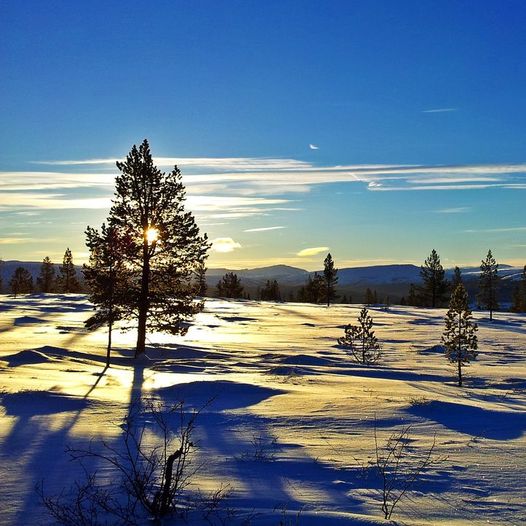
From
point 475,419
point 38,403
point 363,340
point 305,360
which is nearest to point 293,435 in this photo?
point 475,419

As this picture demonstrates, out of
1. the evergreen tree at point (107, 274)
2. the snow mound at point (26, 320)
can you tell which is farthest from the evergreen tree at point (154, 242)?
the snow mound at point (26, 320)

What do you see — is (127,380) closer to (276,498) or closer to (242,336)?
(276,498)

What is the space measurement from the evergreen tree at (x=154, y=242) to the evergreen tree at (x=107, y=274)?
1.04ft

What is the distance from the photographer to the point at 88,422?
1012 centimetres

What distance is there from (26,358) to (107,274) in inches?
211

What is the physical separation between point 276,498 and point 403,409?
6394 mm

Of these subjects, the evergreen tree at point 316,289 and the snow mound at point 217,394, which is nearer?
the snow mound at point 217,394

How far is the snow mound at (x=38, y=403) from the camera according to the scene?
36.1ft

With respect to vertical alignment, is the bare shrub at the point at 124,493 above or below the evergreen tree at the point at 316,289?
below

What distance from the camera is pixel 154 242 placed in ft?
88.8

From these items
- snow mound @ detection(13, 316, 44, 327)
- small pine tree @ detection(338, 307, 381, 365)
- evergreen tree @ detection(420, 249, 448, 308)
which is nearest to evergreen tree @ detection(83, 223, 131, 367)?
small pine tree @ detection(338, 307, 381, 365)

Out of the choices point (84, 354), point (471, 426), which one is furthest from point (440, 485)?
point (84, 354)

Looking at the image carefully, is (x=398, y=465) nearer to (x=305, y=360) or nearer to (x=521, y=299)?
(x=305, y=360)

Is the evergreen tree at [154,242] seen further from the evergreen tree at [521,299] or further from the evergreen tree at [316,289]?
the evergreen tree at [521,299]
